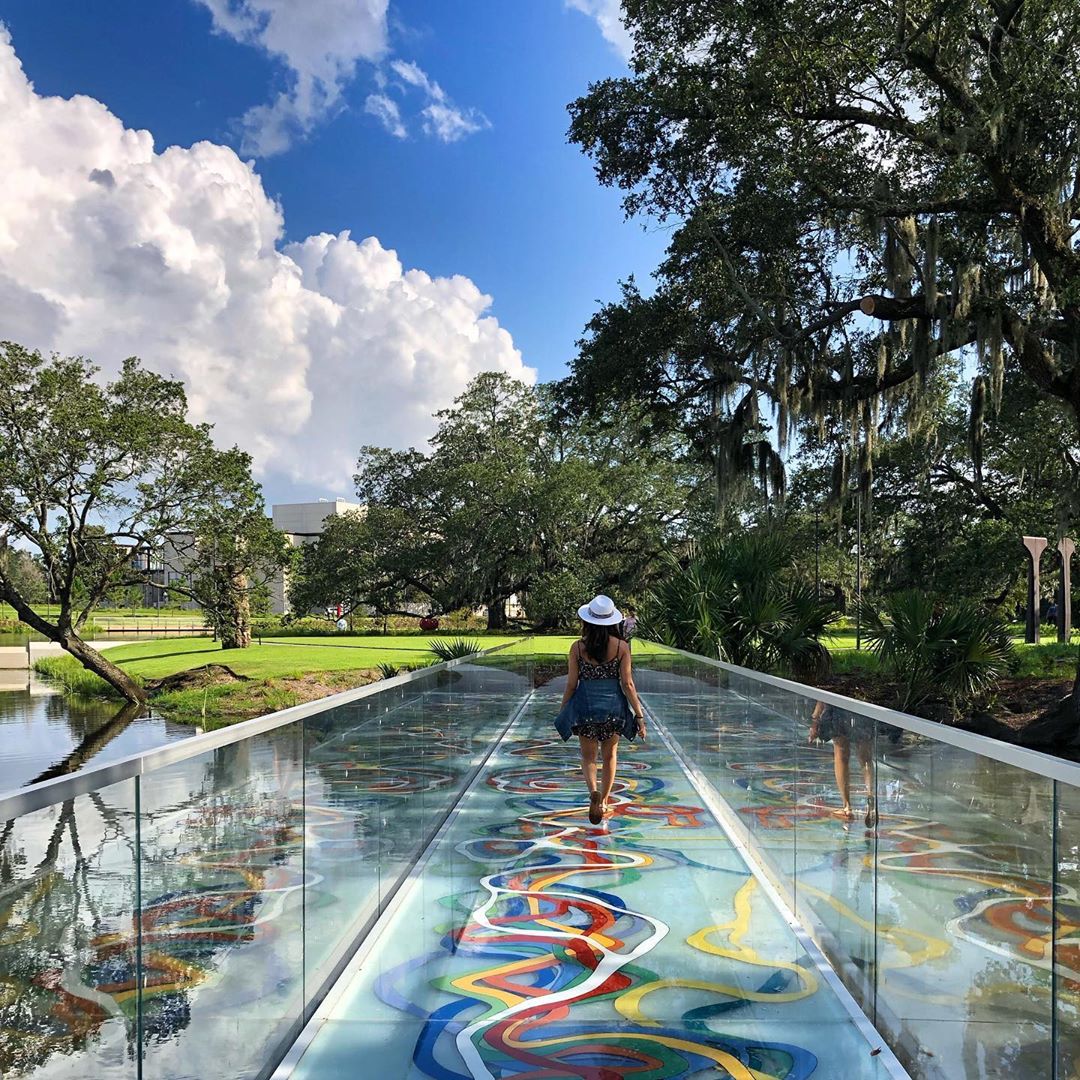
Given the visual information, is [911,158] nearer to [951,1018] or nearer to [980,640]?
[980,640]

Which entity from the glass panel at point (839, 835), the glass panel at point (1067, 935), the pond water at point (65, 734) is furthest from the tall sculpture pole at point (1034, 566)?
the glass panel at point (1067, 935)

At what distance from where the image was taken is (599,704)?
691 centimetres

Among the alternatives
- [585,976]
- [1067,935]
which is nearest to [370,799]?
[585,976]

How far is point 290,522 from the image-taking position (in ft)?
337

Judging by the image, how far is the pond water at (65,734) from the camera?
18891 millimetres

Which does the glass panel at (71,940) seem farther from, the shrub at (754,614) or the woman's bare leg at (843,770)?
the shrub at (754,614)

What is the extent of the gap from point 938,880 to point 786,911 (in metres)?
2.14

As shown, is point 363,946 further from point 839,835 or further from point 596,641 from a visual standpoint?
point 596,641

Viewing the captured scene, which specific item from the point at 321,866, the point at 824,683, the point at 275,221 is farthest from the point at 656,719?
the point at 275,221

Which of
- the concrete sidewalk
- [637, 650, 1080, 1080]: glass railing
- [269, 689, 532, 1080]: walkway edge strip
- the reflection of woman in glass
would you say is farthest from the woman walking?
the concrete sidewalk

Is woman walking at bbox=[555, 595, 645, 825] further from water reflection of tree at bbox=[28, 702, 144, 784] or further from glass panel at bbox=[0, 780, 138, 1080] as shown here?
water reflection of tree at bbox=[28, 702, 144, 784]

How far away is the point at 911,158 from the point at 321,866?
555 inches

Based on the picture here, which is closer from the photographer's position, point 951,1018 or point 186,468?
point 951,1018

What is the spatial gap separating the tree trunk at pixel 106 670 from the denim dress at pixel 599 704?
22.6 meters
